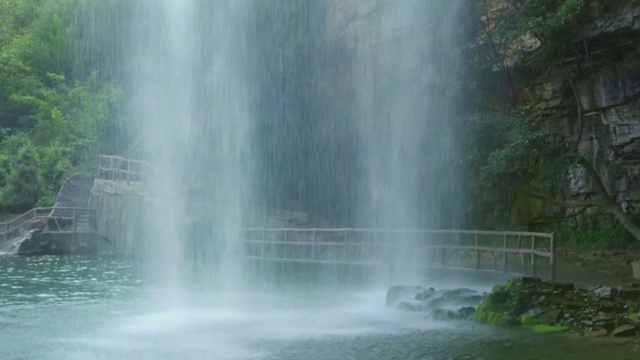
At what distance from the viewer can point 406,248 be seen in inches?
756

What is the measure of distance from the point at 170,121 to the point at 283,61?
524 cm

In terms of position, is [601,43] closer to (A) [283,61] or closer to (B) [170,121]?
(A) [283,61]

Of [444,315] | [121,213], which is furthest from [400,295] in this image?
[121,213]

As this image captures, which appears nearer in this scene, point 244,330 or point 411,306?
point 244,330

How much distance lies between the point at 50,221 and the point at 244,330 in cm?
1892

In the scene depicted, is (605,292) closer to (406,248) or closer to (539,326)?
(539,326)

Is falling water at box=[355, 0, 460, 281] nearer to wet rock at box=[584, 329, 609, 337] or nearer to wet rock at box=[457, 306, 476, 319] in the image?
wet rock at box=[457, 306, 476, 319]

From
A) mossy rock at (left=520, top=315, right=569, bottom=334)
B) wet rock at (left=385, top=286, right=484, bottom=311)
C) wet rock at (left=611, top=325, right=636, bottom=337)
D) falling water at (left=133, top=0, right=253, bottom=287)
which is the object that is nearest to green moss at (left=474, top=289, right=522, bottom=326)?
mossy rock at (left=520, top=315, right=569, bottom=334)

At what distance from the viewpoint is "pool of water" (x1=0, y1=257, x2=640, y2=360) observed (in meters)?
9.59

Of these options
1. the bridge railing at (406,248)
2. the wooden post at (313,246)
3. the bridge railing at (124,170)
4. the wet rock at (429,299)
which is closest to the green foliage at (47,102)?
the bridge railing at (124,170)

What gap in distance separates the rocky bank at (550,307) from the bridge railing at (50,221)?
18552 millimetres

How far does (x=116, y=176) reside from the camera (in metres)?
28.9

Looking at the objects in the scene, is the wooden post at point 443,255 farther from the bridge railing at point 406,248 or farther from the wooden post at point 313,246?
the wooden post at point 313,246

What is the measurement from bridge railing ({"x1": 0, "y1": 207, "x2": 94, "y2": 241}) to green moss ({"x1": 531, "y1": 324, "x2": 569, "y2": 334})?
2133 cm
